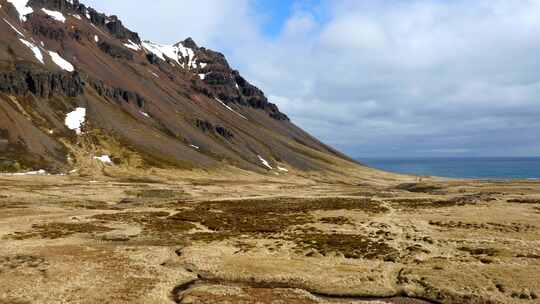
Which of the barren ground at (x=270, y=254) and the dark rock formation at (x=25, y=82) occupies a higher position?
the dark rock formation at (x=25, y=82)

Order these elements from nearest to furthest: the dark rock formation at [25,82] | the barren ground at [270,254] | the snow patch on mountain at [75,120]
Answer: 1. the barren ground at [270,254]
2. the dark rock formation at [25,82]
3. the snow patch on mountain at [75,120]

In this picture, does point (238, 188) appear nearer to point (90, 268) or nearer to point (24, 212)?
point (24, 212)

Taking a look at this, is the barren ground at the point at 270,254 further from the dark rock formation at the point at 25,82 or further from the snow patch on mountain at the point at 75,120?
the dark rock formation at the point at 25,82

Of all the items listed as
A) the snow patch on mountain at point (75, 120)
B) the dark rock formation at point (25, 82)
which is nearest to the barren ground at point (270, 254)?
the snow patch on mountain at point (75, 120)

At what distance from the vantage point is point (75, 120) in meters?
192

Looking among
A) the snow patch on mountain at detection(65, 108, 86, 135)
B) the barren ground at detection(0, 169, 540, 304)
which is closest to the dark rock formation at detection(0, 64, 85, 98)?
the snow patch on mountain at detection(65, 108, 86, 135)

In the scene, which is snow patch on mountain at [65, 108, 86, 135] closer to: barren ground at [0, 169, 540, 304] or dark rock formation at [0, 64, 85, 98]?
dark rock formation at [0, 64, 85, 98]

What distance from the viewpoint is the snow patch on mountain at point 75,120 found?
185 metres

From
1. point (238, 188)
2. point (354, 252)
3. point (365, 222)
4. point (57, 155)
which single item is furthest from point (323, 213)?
point (57, 155)

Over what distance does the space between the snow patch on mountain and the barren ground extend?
104749 millimetres

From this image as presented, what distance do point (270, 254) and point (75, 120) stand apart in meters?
169

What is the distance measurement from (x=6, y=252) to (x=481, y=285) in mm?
42131

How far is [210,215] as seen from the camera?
75000 millimetres

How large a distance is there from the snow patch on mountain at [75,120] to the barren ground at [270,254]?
104749mm
